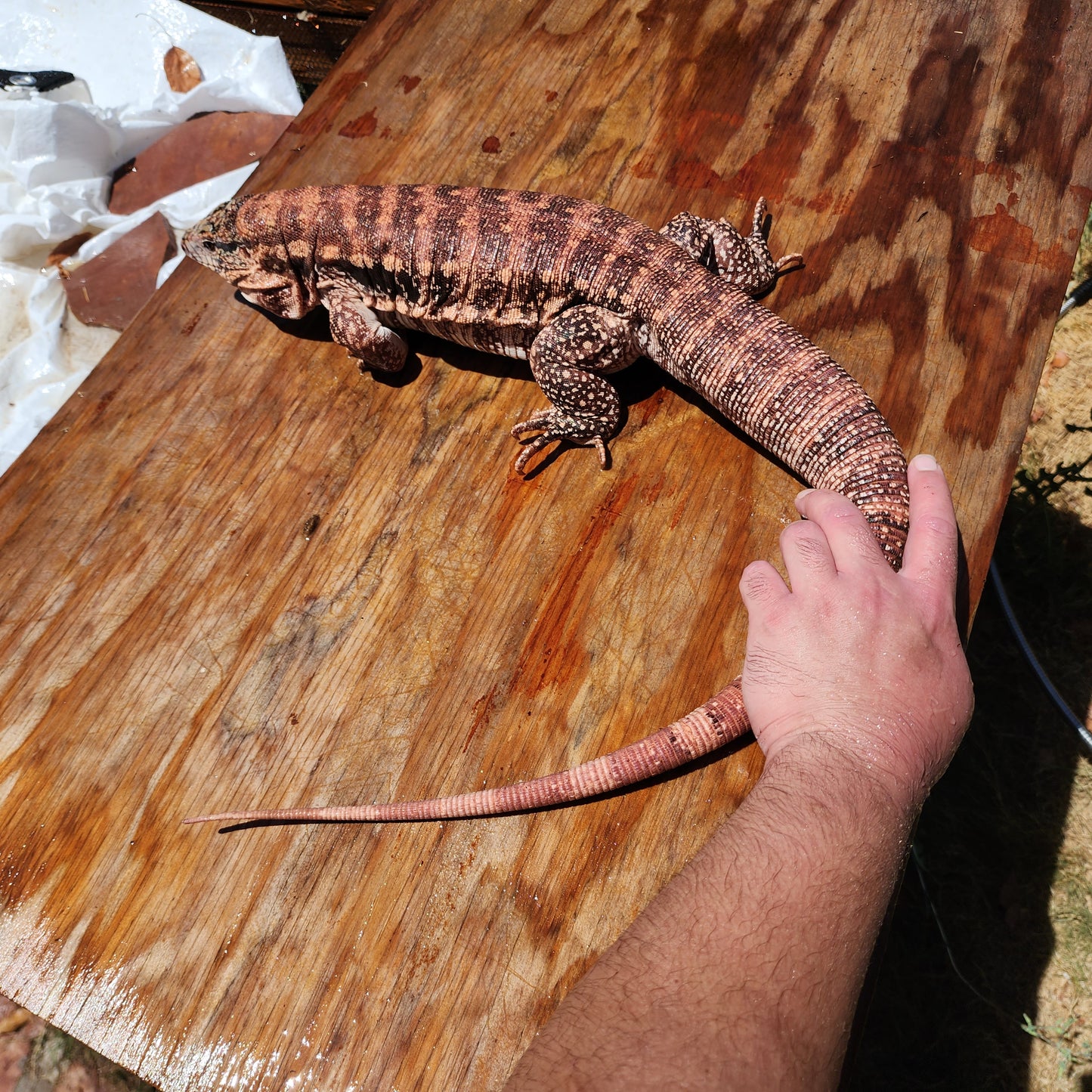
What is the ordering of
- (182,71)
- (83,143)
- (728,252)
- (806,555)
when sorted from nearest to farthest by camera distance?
(806,555) < (728,252) < (83,143) < (182,71)

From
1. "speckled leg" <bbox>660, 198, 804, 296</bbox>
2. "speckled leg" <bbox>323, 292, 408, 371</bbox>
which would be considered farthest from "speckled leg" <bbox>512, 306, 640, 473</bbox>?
"speckled leg" <bbox>323, 292, 408, 371</bbox>

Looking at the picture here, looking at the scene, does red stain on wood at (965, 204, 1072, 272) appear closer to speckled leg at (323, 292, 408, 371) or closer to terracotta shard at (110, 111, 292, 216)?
speckled leg at (323, 292, 408, 371)

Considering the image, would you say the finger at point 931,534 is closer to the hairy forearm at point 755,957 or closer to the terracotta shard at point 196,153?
the hairy forearm at point 755,957

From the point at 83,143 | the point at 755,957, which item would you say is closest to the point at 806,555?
the point at 755,957

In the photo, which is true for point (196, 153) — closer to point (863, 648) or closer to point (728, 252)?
point (728, 252)

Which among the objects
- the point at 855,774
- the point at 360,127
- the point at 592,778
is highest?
the point at 360,127
